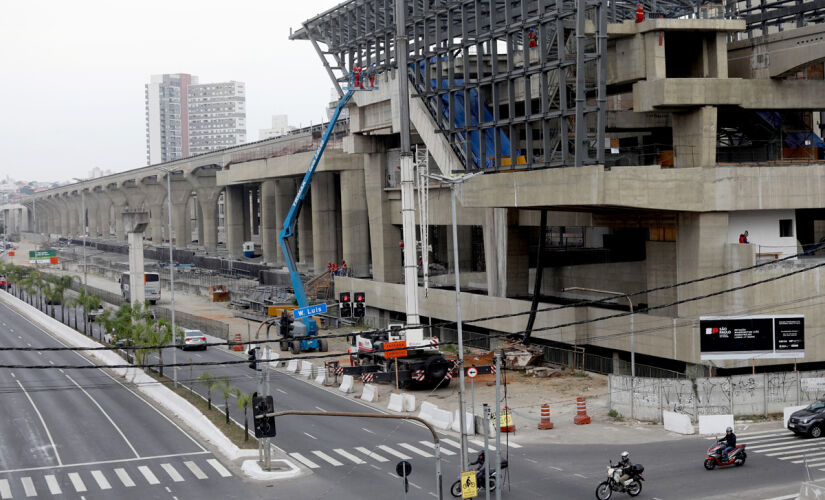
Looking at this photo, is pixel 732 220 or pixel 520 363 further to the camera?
pixel 520 363

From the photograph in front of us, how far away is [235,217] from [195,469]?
107868mm

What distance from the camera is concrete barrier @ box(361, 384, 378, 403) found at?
48156 mm

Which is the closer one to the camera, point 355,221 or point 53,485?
point 53,485

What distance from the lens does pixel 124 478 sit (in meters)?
33.8

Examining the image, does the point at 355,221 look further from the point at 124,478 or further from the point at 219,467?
the point at 124,478

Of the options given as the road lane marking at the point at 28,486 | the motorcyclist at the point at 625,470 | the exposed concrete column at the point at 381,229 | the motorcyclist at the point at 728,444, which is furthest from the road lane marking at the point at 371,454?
the exposed concrete column at the point at 381,229

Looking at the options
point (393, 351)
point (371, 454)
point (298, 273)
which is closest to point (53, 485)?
point (371, 454)

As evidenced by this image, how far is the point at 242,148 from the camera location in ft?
443

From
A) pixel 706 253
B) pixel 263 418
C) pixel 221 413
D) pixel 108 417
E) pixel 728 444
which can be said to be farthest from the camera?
pixel 706 253

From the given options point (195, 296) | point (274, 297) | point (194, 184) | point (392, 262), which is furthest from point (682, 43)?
point (194, 184)

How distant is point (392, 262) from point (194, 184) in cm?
7758

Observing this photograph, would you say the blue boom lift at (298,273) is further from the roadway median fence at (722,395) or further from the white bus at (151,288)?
the white bus at (151,288)

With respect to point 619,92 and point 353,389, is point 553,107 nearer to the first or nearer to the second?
point 619,92

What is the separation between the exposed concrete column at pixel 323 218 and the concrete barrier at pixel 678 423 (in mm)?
61449
